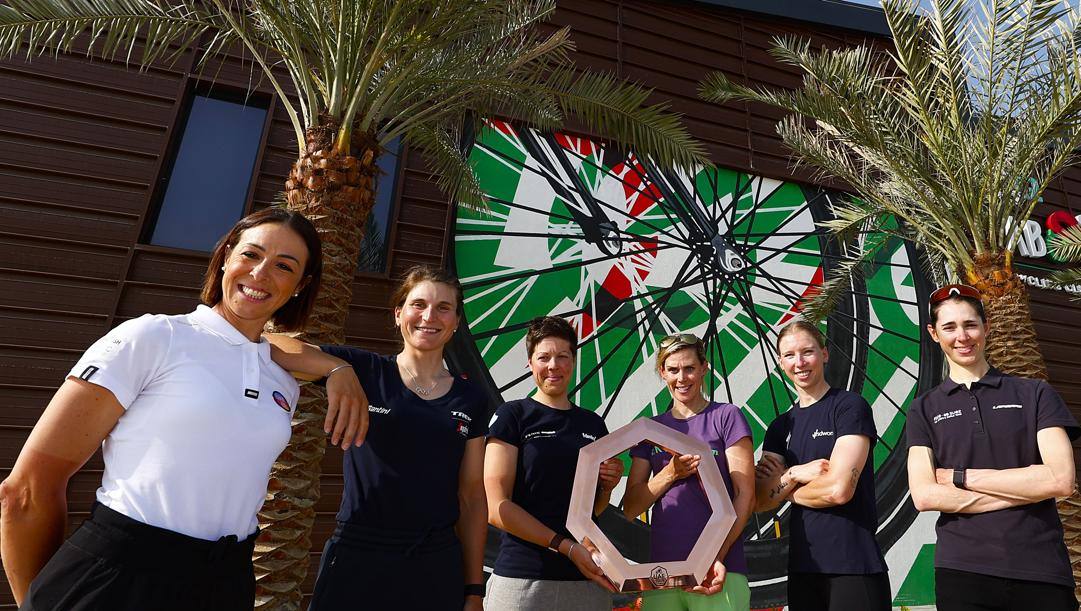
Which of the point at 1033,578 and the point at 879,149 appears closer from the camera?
the point at 1033,578

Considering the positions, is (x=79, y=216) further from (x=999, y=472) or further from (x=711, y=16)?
(x=711, y=16)

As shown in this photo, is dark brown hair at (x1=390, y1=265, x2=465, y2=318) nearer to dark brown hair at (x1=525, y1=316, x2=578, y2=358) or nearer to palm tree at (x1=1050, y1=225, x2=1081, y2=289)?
dark brown hair at (x1=525, y1=316, x2=578, y2=358)

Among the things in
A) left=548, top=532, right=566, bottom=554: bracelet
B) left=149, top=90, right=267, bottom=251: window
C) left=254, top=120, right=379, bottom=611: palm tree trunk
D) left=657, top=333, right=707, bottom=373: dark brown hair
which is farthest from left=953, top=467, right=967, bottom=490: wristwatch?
left=149, top=90, right=267, bottom=251: window

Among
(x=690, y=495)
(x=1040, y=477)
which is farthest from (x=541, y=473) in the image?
(x=1040, y=477)

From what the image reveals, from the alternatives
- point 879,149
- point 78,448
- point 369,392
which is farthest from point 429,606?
point 879,149

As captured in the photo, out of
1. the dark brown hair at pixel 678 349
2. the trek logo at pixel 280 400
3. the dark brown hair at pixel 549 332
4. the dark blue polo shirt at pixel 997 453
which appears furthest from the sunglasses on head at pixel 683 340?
the trek logo at pixel 280 400

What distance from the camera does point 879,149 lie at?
546cm

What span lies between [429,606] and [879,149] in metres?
5.56

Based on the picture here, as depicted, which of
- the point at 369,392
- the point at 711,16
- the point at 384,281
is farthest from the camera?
the point at 711,16

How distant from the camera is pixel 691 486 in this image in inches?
93.4

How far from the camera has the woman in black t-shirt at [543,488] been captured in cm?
217

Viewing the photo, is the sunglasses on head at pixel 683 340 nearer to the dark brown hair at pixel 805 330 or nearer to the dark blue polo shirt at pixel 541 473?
the dark brown hair at pixel 805 330

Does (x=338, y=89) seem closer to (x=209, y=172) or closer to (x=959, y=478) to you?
(x=209, y=172)

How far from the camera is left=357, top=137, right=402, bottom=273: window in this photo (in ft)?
20.8
